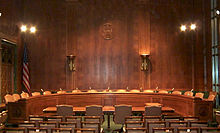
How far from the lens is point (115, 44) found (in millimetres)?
13609

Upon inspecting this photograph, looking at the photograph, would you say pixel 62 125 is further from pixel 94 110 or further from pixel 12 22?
pixel 12 22

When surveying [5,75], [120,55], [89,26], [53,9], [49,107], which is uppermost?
[53,9]

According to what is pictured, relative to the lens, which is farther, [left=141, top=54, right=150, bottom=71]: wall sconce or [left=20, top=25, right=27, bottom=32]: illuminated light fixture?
[left=141, top=54, right=150, bottom=71]: wall sconce

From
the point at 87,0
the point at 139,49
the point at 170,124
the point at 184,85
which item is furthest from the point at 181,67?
the point at 170,124

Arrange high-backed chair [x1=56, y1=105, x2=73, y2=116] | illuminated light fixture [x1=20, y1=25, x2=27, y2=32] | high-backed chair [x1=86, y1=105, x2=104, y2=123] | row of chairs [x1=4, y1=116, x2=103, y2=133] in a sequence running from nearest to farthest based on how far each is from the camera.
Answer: row of chairs [x1=4, y1=116, x2=103, y2=133] → high-backed chair [x1=86, y1=105, x2=104, y2=123] → high-backed chair [x1=56, y1=105, x2=73, y2=116] → illuminated light fixture [x1=20, y1=25, x2=27, y2=32]

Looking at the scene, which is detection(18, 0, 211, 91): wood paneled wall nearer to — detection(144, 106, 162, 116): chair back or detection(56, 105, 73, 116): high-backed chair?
detection(56, 105, 73, 116): high-backed chair

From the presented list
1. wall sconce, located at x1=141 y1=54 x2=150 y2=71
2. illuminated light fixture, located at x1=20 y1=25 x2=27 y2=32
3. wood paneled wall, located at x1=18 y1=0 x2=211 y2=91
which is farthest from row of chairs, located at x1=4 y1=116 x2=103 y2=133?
illuminated light fixture, located at x1=20 y1=25 x2=27 y2=32

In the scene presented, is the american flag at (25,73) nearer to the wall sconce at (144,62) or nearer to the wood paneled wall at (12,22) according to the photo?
the wood paneled wall at (12,22)

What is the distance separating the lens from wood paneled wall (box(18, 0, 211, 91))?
13.4 metres

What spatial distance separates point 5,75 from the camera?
12008 mm

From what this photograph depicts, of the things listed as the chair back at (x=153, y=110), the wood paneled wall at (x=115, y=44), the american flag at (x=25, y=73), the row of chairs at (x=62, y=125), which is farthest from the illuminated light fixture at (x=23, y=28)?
the chair back at (x=153, y=110)

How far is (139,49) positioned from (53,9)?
5.43 meters

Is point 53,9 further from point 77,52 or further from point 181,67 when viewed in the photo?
point 181,67

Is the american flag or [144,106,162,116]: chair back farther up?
the american flag
